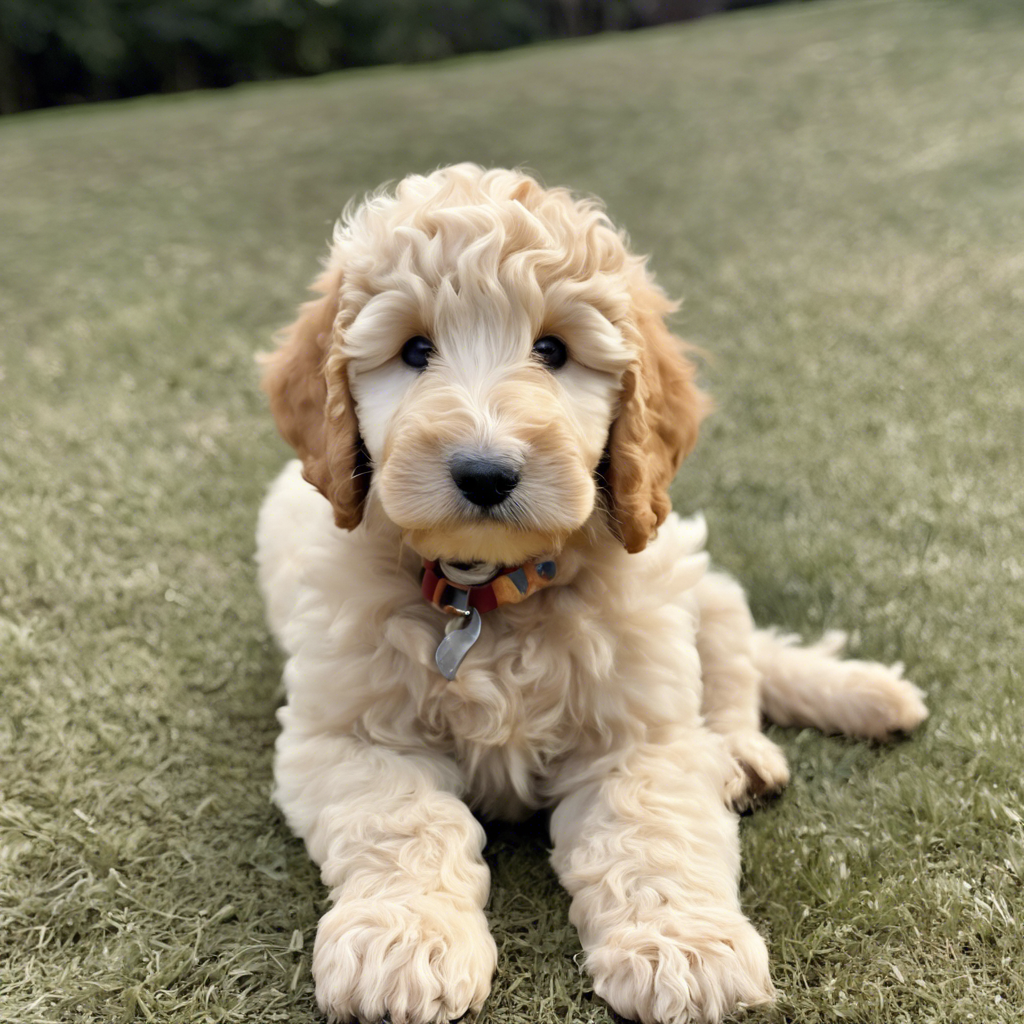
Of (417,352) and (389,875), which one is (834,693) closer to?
(389,875)

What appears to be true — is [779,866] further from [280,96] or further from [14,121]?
[14,121]

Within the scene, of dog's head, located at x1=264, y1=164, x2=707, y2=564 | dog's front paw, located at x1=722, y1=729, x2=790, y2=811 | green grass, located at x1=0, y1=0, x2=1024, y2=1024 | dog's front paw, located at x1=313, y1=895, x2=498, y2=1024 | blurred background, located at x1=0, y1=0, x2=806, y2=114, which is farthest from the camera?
blurred background, located at x1=0, y1=0, x2=806, y2=114

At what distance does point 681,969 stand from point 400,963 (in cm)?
50

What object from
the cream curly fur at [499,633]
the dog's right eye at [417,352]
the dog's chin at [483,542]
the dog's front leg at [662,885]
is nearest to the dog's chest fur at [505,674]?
the cream curly fur at [499,633]

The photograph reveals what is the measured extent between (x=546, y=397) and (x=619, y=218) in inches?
214

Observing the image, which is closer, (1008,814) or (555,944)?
(555,944)

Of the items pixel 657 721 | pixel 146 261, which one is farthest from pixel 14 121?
pixel 657 721

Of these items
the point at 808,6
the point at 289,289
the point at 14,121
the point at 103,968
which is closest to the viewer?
the point at 103,968

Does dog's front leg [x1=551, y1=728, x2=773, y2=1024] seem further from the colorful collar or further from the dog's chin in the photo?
the dog's chin

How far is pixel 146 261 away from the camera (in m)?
6.27

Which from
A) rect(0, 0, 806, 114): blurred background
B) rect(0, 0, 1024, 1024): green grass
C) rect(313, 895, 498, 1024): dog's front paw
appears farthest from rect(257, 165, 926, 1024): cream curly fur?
rect(0, 0, 806, 114): blurred background

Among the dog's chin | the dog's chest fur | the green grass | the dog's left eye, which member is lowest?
the green grass

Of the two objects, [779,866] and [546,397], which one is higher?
[546,397]

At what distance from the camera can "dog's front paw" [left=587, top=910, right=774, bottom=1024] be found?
1826 mm
